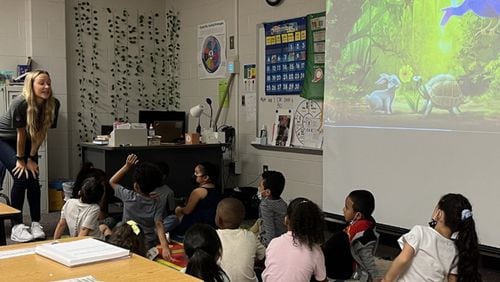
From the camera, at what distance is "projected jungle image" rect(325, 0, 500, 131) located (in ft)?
11.8

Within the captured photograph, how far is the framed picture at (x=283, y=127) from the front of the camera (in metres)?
5.49

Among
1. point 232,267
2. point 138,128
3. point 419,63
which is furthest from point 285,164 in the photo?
point 232,267

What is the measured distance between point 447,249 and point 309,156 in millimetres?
2824

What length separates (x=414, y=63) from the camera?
13.1 ft

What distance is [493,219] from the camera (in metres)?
3.57

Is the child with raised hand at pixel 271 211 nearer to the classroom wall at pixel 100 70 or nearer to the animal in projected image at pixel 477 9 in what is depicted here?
the animal in projected image at pixel 477 9

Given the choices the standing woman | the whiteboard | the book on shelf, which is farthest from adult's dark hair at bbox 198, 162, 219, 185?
the book on shelf

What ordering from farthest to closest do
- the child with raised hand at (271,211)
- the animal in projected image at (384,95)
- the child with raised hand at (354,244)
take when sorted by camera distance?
1. the animal in projected image at (384,95)
2. the child with raised hand at (271,211)
3. the child with raised hand at (354,244)

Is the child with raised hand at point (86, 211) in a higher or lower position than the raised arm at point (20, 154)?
lower

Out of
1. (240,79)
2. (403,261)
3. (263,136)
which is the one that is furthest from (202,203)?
(240,79)

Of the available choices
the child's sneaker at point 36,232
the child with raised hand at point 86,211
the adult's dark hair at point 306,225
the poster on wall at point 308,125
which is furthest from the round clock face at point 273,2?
the adult's dark hair at point 306,225

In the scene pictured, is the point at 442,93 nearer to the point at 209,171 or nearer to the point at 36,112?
the point at 209,171

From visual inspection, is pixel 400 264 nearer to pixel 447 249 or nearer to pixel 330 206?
pixel 447 249

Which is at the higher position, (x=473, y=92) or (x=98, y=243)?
(x=473, y=92)
